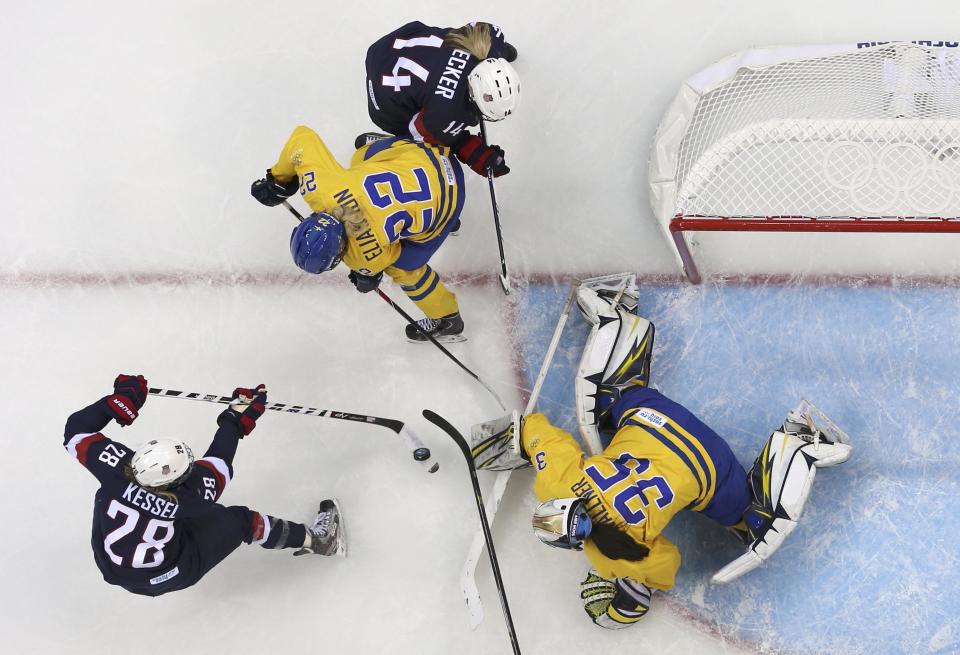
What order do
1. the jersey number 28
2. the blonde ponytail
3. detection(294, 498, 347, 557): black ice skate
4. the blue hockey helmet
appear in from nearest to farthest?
the blue hockey helmet
the jersey number 28
the blonde ponytail
detection(294, 498, 347, 557): black ice skate

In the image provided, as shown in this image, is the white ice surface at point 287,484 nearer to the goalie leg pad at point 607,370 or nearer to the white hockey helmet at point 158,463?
the goalie leg pad at point 607,370

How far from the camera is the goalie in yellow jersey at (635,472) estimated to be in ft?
8.32

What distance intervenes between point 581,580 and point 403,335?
3.79ft

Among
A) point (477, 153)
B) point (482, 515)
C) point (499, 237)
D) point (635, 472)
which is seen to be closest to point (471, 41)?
point (477, 153)

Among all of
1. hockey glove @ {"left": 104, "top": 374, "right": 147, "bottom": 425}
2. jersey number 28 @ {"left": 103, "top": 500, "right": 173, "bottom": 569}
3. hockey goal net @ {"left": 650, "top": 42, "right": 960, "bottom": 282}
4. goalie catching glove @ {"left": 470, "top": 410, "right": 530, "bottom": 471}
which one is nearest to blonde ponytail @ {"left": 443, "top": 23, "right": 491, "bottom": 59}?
hockey goal net @ {"left": 650, "top": 42, "right": 960, "bottom": 282}

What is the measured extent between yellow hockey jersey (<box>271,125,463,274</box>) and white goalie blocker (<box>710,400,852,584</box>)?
4.45 feet

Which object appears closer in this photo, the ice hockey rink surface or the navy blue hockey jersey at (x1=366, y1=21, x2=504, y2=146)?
the navy blue hockey jersey at (x1=366, y1=21, x2=504, y2=146)

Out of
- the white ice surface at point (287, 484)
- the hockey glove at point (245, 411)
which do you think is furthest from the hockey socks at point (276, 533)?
the hockey glove at point (245, 411)

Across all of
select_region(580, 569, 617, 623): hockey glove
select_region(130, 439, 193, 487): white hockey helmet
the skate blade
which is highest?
select_region(130, 439, 193, 487): white hockey helmet

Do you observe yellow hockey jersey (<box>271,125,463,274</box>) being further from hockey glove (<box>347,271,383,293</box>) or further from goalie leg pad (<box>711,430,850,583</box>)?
goalie leg pad (<box>711,430,850,583</box>)

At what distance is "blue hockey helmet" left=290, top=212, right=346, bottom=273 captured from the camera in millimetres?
2375

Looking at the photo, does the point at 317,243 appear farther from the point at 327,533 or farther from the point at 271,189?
the point at 327,533

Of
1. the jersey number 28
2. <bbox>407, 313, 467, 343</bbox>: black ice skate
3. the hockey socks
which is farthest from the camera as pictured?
<bbox>407, 313, 467, 343</bbox>: black ice skate

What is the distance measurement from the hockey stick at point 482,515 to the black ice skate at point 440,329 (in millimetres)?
333
